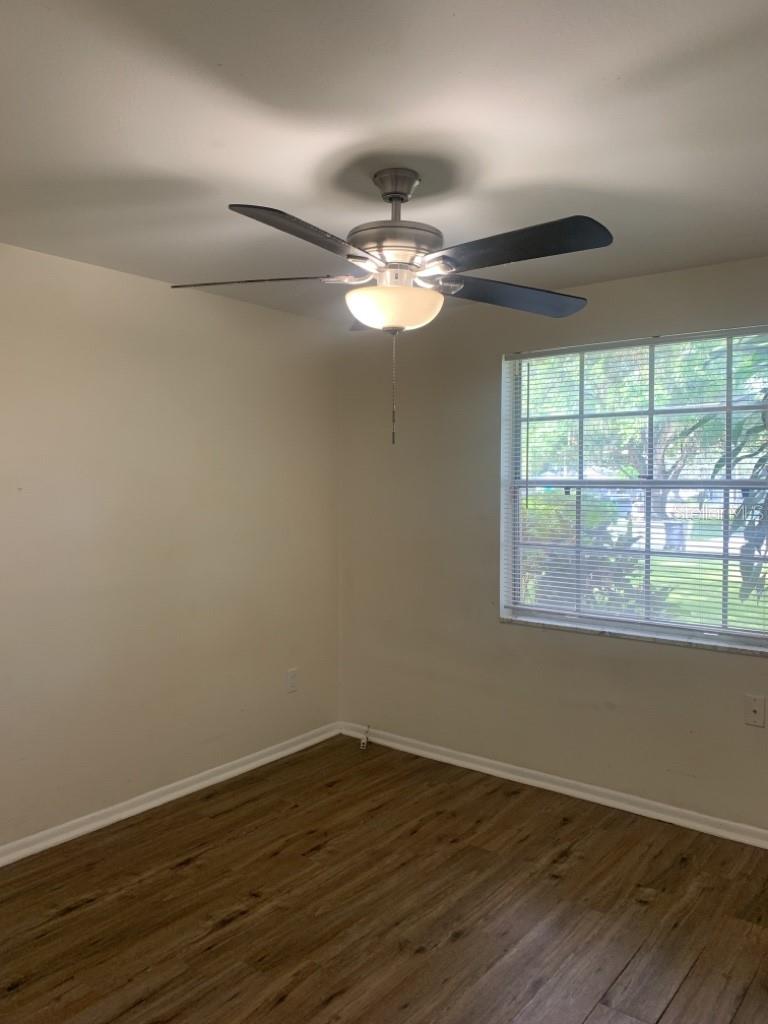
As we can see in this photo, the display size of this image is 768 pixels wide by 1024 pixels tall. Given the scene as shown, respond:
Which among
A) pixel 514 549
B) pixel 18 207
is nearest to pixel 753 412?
pixel 514 549

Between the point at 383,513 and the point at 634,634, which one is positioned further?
the point at 383,513

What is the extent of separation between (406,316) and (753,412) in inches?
65.6

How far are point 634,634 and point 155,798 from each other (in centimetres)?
220

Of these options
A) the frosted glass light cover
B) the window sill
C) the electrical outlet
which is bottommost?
the electrical outlet

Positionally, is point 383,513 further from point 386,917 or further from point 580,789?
point 386,917

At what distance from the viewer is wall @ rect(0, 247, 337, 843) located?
294cm

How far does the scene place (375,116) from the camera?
1845 mm

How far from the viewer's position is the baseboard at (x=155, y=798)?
2951 mm

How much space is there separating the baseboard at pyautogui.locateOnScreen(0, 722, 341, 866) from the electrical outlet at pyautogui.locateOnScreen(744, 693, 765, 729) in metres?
2.15

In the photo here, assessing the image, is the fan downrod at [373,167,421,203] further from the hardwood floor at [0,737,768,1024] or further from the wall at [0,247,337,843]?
the hardwood floor at [0,737,768,1024]

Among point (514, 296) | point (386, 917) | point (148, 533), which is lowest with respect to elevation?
point (386, 917)

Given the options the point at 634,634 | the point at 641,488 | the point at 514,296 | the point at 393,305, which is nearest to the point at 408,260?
the point at 393,305

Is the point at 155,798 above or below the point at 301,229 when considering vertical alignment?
below

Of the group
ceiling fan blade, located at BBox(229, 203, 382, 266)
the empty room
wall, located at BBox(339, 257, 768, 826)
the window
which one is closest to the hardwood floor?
the empty room
